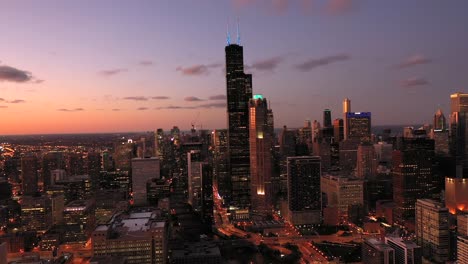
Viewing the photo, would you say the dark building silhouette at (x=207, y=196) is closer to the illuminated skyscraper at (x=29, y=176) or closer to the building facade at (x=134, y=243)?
the building facade at (x=134, y=243)

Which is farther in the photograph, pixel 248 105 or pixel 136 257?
pixel 248 105

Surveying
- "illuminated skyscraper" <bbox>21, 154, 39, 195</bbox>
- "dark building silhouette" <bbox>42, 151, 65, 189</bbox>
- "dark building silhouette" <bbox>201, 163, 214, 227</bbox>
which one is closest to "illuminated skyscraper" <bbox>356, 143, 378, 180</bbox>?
"dark building silhouette" <bbox>201, 163, 214, 227</bbox>

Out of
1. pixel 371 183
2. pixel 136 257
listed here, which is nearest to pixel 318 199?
pixel 371 183

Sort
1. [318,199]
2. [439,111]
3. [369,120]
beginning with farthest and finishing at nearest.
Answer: [369,120], [439,111], [318,199]

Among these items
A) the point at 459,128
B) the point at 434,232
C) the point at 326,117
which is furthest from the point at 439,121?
the point at 434,232

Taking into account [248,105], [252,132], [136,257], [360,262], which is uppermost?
[248,105]

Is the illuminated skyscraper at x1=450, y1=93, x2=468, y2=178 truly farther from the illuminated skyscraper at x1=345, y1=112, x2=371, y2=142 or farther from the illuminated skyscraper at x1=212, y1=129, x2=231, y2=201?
the illuminated skyscraper at x1=212, y1=129, x2=231, y2=201

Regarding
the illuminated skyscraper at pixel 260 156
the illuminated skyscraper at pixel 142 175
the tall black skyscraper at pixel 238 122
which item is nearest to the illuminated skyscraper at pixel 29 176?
the illuminated skyscraper at pixel 142 175

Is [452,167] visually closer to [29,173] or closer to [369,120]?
[369,120]

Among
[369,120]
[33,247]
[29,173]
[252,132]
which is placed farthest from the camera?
[369,120]
